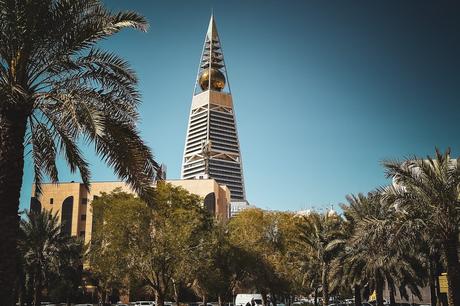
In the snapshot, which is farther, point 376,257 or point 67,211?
point 67,211

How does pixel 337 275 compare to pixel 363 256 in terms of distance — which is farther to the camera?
pixel 337 275

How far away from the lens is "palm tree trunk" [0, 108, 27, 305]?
9.72 metres

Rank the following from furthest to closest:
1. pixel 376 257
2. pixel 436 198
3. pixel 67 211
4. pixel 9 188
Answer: pixel 67 211
pixel 376 257
pixel 436 198
pixel 9 188

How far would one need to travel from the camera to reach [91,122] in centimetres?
1009

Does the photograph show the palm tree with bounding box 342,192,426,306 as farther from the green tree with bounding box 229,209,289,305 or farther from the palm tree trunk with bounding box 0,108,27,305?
the palm tree trunk with bounding box 0,108,27,305

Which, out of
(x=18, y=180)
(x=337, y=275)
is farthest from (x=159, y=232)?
(x=18, y=180)

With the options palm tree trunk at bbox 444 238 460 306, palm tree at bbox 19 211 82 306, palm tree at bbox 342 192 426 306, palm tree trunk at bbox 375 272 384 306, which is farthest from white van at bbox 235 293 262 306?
palm tree trunk at bbox 444 238 460 306

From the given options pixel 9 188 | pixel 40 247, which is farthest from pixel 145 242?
pixel 9 188

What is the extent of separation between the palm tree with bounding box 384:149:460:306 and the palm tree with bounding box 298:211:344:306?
52.3ft

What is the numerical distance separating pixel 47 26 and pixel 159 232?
20509 millimetres

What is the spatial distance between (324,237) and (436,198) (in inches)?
767

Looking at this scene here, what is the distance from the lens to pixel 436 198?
1894 cm

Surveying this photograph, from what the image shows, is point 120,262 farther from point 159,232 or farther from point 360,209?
point 360,209

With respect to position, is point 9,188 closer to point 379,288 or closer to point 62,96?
point 62,96
